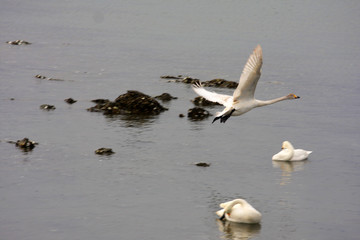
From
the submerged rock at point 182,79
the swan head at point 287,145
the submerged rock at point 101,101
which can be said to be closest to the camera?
the swan head at point 287,145

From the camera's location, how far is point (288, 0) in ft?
301

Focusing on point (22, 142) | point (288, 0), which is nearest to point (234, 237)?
point (22, 142)

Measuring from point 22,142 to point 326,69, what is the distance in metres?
24.3

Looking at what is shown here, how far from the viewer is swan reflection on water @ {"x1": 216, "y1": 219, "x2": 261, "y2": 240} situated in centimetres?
2164

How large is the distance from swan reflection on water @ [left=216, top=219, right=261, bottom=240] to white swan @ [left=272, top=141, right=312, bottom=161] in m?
6.40

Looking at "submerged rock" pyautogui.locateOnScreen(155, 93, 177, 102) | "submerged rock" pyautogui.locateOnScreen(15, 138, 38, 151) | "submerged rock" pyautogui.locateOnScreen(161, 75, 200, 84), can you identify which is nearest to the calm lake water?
"submerged rock" pyautogui.locateOnScreen(15, 138, 38, 151)

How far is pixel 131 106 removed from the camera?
35.3m

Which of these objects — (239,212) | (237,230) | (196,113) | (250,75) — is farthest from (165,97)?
(237,230)

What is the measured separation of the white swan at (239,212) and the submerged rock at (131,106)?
12862 millimetres

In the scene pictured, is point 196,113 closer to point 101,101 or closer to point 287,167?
point 101,101

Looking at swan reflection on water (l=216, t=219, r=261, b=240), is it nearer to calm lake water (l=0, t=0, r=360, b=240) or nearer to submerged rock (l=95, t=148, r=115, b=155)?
calm lake water (l=0, t=0, r=360, b=240)

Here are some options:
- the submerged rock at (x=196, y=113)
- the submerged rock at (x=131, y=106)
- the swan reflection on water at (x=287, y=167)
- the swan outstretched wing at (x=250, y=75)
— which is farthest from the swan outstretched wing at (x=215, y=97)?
the submerged rock at (x=131, y=106)

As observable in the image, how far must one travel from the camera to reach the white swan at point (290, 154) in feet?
94.1

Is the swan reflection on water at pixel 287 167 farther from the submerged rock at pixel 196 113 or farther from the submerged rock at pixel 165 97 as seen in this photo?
the submerged rock at pixel 165 97
